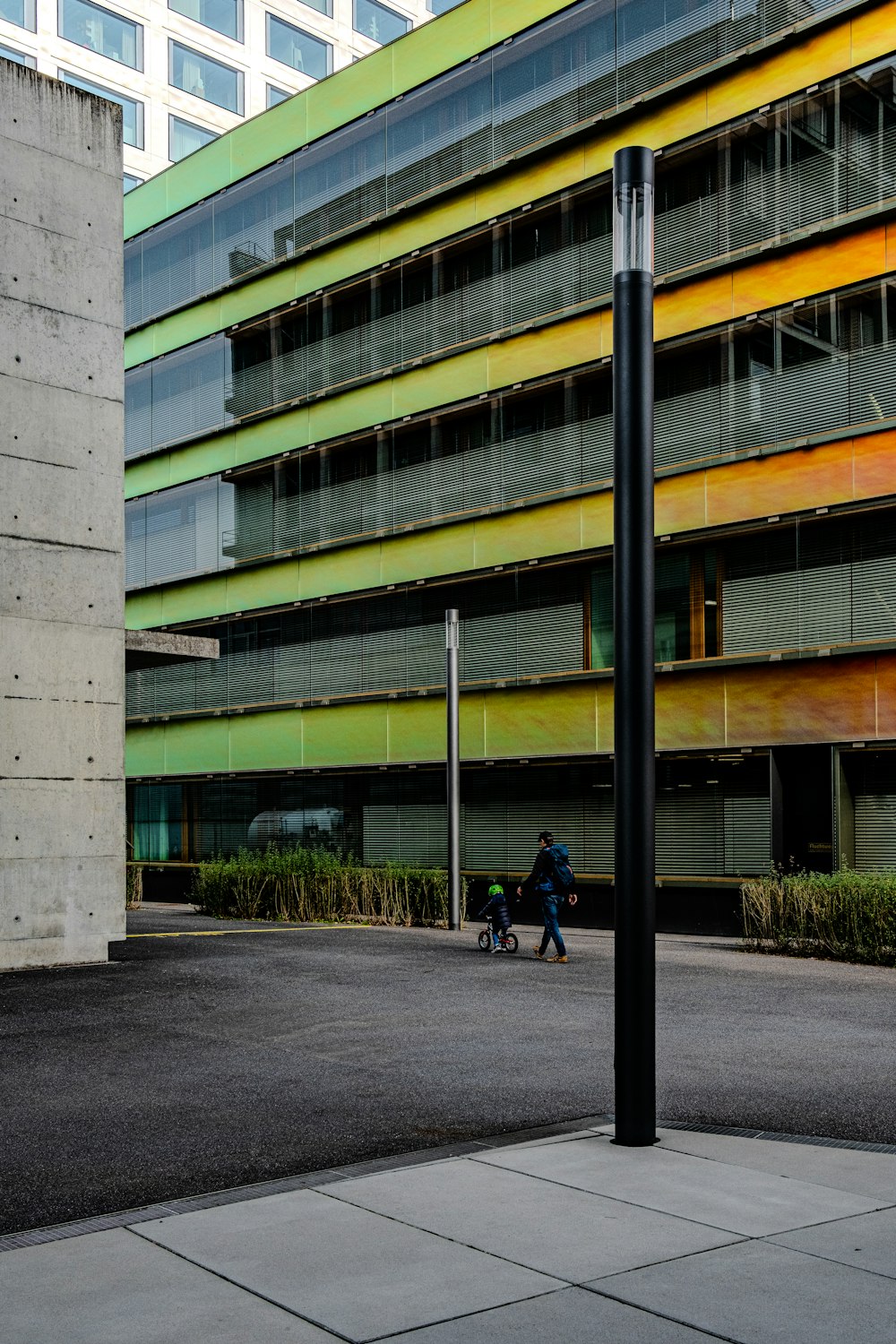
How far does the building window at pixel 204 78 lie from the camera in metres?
51.2

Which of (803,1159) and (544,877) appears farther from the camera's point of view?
(544,877)

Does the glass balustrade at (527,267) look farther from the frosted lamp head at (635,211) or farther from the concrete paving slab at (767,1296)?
the concrete paving slab at (767,1296)

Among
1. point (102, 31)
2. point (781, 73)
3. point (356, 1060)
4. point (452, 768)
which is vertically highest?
point (102, 31)

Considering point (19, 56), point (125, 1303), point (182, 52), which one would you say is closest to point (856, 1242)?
point (125, 1303)

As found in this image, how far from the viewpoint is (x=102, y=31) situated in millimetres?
48938

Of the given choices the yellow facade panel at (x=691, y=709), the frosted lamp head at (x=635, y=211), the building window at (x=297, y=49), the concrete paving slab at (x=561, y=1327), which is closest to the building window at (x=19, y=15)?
the building window at (x=297, y=49)

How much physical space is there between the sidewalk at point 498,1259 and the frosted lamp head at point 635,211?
4.39 meters

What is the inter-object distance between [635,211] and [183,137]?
4854cm

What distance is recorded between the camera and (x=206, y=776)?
36250 millimetres

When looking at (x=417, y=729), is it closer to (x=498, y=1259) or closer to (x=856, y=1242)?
(x=856, y=1242)

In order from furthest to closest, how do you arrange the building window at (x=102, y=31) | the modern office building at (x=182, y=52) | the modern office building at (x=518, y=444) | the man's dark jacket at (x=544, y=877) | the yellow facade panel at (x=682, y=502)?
the building window at (x=102, y=31)
the modern office building at (x=182, y=52)
the yellow facade panel at (x=682, y=502)
the modern office building at (x=518, y=444)
the man's dark jacket at (x=544, y=877)

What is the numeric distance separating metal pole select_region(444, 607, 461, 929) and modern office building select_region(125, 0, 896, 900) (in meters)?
3.96

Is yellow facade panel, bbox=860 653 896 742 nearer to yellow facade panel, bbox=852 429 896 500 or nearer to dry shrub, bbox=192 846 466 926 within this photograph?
yellow facade panel, bbox=852 429 896 500

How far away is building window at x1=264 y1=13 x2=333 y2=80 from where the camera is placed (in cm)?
5391
